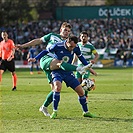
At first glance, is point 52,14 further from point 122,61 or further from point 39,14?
point 122,61

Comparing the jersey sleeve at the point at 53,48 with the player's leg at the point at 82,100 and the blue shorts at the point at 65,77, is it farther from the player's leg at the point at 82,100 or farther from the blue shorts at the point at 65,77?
the player's leg at the point at 82,100

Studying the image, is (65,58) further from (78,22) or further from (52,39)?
(78,22)

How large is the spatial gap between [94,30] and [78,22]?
9.37ft

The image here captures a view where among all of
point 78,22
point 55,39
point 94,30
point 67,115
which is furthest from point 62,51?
point 78,22

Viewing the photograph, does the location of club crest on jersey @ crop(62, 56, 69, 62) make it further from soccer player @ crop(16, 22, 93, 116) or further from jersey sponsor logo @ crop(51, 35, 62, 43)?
jersey sponsor logo @ crop(51, 35, 62, 43)

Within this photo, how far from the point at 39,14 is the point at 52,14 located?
9.60 feet

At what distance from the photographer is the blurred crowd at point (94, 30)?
181 feet

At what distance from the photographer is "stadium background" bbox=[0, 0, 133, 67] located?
179 ft

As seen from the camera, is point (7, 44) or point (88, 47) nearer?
point (88, 47)

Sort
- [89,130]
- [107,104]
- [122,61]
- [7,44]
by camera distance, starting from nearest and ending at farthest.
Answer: [89,130] → [107,104] → [7,44] → [122,61]

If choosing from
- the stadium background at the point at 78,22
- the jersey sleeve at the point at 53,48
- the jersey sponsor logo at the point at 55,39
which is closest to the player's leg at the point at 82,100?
the jersey sleeve at the point at 53,48

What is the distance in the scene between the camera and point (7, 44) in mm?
21703

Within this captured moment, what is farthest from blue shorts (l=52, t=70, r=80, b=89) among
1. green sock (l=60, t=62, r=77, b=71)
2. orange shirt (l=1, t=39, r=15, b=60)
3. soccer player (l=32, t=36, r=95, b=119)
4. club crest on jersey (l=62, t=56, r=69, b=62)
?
orange shirt (l=1, t=39, r=15, b=60)

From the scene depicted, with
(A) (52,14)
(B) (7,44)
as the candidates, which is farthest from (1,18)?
(B) (7,44)
